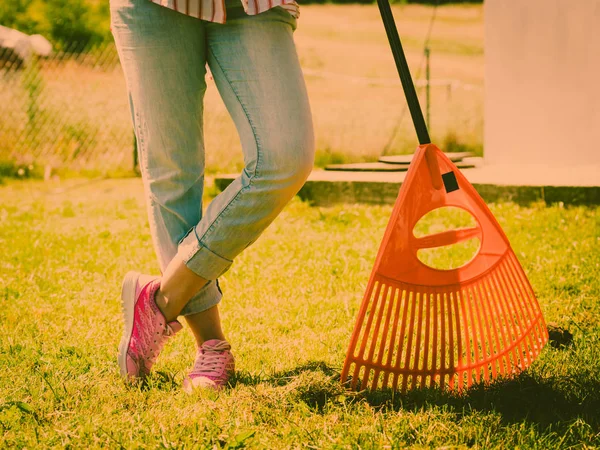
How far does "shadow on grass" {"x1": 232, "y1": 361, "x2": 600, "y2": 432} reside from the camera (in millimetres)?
1892

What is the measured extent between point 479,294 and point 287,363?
25.5 inches

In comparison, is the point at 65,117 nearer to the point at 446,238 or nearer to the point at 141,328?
the point at 141,328

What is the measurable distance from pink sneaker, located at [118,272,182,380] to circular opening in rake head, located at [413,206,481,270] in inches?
48.1

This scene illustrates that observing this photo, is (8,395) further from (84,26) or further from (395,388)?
(84,26)

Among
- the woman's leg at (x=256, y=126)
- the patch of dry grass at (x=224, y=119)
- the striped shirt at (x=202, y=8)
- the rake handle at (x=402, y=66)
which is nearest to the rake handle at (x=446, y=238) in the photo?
the rake handle at (x=402, y=66)

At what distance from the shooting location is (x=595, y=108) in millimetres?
5727

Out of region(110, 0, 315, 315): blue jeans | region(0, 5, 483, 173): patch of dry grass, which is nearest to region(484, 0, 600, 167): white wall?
region(0, 5, 483, 173): patch of dry grass

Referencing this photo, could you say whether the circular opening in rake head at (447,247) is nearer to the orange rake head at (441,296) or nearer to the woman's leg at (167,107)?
the orange rake head at (441,296)

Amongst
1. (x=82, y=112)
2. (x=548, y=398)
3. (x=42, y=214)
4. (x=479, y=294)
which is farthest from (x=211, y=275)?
(x=82, y=112)

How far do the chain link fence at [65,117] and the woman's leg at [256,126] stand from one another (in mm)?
6371

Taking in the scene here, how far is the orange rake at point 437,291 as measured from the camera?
6.66 ft

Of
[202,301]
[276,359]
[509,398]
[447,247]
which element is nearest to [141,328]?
[202,301]

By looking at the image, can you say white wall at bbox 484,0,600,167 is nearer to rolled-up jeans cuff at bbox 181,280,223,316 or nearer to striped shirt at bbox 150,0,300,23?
rolled-up jeans cuff at bbox 181,280,223,316

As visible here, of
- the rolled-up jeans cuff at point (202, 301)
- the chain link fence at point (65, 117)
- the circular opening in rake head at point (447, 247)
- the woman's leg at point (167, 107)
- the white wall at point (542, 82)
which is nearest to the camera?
the woman's leg at point (167, 107)
